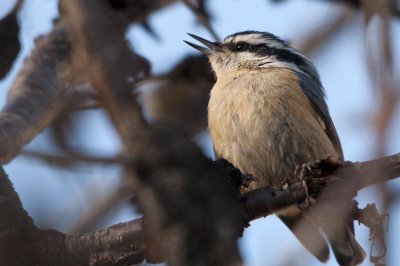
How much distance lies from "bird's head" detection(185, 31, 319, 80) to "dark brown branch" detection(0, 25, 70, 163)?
150 cm

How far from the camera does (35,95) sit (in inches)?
153

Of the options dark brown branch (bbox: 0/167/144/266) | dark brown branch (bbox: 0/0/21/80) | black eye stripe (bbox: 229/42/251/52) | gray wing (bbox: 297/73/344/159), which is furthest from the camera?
black eye stripe (bbox: 229/42/251/52)

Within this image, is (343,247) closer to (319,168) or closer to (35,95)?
(319,168)

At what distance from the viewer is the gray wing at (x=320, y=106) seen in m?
5.15

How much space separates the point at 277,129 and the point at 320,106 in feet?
2.10

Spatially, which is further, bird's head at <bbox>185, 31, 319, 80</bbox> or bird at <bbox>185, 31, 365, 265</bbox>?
bird's head at <bbox>185, 31, 319, 80</bbox>

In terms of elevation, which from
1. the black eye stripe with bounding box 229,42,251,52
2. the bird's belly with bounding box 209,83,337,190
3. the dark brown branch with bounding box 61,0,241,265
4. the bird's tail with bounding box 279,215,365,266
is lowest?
the bird's tail with bounding box 279,215,365,266

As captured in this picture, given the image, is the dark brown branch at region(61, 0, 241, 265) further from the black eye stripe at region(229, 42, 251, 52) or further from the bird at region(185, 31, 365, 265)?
the black eye stripe at region(229, 42, 251, 52)

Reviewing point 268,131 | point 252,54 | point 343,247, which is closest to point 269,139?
point 268,131

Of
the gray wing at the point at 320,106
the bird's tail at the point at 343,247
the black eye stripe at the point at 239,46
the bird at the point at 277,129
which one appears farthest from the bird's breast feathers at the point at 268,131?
the black eye stripe at the point at 239,46

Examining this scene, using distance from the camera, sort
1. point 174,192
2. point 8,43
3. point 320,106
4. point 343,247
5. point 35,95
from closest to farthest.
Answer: point 174,192, point 35,95, point 8,43, point 343,247, point 320,106

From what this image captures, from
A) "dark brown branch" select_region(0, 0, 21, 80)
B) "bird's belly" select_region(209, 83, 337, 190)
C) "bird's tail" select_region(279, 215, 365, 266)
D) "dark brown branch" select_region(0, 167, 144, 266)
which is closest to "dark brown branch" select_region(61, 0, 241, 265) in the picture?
"dark brown branch" select_region(0, 167, 144, 266)

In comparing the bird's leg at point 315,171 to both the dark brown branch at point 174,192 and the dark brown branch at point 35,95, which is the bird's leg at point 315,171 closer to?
the dark brown branch at point 35,95

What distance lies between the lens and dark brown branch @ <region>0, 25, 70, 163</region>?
3.32m
